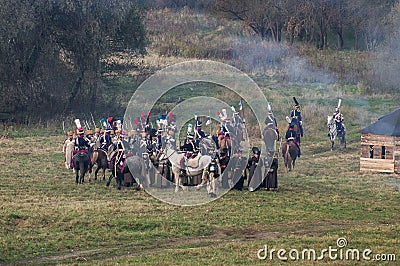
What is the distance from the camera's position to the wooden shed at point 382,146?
29562mm

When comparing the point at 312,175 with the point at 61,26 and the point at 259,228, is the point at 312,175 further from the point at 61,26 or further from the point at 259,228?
the point at 61,26

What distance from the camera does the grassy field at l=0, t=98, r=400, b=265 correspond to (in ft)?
63.4

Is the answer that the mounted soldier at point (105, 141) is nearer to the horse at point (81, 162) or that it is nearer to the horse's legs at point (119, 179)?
the horse at point (81, 162)

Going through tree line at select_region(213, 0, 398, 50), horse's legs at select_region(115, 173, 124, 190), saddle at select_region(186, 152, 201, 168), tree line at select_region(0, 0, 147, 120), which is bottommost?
horse's legs at select_region(115, 173, 124, 190)

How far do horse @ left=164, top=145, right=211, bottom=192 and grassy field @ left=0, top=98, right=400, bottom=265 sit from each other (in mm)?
1137

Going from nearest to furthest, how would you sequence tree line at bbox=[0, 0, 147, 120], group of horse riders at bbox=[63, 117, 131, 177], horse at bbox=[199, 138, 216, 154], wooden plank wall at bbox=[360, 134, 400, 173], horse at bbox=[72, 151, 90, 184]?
horse at bbox=[199, 138, 216, 154], group of horse riders at bbox=[63, 117, 131, 177], horse at bbox=[72, 151, 90, 184], wooden plank wall at bbox=[360, 134, 400, 173], tree line at bbox=[0, 0, 147, 120]

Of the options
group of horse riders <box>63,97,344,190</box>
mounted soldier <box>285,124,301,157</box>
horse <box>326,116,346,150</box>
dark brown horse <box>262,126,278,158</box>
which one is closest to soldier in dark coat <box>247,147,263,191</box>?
group of horse riders <box>63,97,344,190</box>

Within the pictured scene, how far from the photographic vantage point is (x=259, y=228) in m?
21.8

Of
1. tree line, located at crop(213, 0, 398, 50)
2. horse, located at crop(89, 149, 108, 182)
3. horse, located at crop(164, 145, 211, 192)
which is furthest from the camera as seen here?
tree line, located at crop(213, 0, 398, 50)

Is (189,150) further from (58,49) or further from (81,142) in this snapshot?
(58,49)

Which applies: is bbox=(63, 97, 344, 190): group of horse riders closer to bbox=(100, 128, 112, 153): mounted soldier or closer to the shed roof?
bbox=(100, 128, 112, 153): mounted soldier

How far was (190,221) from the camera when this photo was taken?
22359 mm

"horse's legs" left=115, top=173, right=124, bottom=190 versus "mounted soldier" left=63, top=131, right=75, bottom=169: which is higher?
"mounted soldier" left=63, top=131, right=75, bottom=169

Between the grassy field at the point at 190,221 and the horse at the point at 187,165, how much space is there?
1.14 meters
